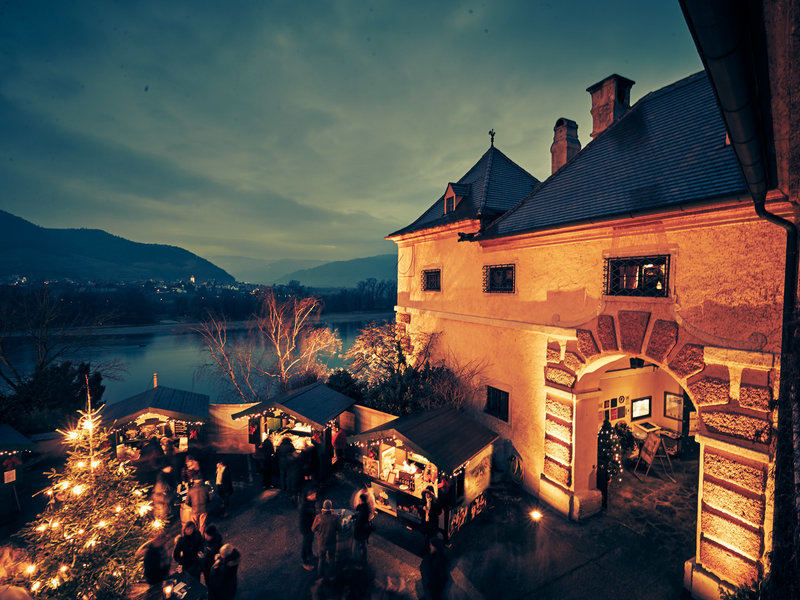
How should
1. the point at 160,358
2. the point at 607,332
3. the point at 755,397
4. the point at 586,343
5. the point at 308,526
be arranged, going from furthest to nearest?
the point at 160,358, the point at 586,343, the point at 607,332, the point at 308,526, the point at 755,397

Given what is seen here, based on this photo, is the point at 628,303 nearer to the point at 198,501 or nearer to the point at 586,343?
the point at 586,343

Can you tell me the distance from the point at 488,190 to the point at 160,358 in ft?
183

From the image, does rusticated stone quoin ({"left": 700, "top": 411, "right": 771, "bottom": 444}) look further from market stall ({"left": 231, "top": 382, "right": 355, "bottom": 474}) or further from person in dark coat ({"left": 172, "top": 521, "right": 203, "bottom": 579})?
person in dark coat ({"left": 172, "top": 521, "right": 203, "bottom": 579})

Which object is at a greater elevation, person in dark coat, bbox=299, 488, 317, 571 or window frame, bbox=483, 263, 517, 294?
window frame, bbox=483, 263, 517, 294

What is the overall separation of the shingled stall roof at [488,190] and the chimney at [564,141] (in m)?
1.98

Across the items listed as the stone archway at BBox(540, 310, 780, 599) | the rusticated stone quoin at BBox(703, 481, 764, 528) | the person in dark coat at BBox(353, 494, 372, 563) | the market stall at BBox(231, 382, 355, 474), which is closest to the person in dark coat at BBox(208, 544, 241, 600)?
the person in dark coat at BBox(353, 494, 372, 563)

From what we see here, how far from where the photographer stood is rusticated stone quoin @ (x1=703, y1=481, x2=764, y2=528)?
661 cm

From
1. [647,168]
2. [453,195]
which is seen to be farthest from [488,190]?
[647,168]

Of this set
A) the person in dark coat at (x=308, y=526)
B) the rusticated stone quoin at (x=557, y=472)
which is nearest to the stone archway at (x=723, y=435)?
the rusticated stone quoin at (x=557, y=472)

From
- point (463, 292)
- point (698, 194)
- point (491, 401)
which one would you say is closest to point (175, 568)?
point (491, 401)

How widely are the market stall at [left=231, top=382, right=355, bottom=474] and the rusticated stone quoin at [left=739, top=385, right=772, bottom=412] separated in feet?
34.4

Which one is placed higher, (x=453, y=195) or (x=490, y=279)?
(x=453, y=195)

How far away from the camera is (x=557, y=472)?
10.5 meters

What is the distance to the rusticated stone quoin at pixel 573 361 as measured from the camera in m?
9.76
